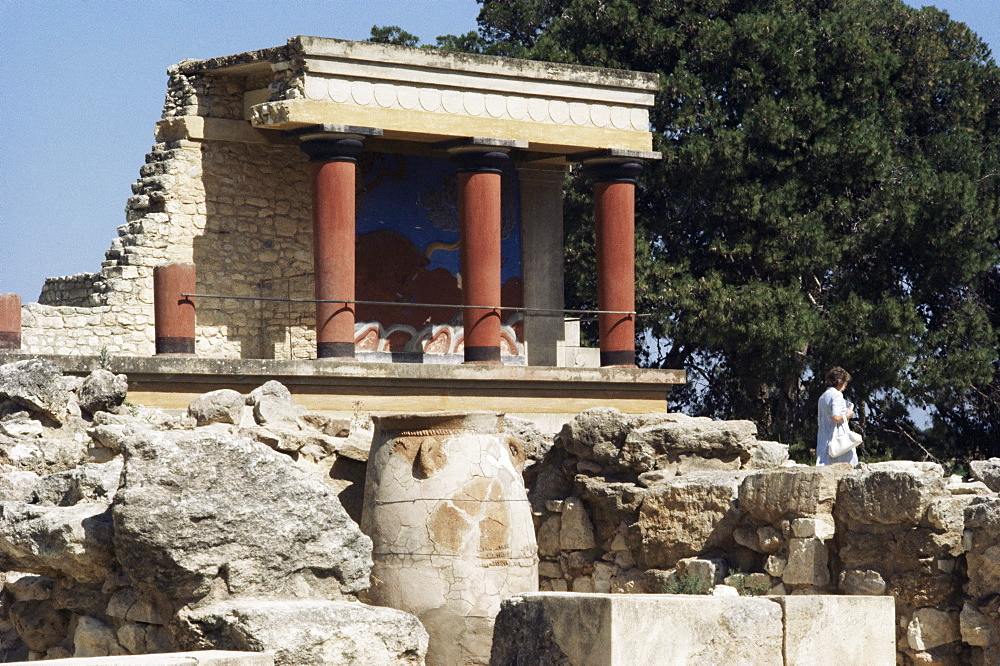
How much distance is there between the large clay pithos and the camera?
8250 mm

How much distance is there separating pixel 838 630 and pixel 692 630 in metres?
0.86

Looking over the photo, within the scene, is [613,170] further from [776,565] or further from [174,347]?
[776,565]

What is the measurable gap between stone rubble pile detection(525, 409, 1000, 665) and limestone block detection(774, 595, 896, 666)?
125 centimetres

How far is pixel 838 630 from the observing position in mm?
6586

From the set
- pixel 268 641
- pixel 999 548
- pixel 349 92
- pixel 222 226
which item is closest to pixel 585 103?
pixel 349 92

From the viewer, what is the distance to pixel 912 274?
20.7 meters

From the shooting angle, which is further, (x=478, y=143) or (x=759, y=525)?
(x=478, y=143)

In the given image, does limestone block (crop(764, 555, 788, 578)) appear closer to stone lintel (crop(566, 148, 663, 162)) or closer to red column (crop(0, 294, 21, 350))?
red column (crop(0, 294, 21, 350))

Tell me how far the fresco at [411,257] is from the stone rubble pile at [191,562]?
8486 millimetres

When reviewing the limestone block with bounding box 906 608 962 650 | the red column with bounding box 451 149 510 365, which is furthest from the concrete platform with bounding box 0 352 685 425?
the limestone block with bounding box 906 608 962 650

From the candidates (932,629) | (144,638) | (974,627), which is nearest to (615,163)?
(932,629)

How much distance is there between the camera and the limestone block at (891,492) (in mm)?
8016

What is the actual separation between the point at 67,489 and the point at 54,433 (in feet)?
7.09

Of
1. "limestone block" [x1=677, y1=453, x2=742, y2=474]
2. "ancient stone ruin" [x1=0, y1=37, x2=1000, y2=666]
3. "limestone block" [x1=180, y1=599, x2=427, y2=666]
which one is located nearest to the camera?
"limestone block" [x1=180, y1=599, x2=427, y2=666]
